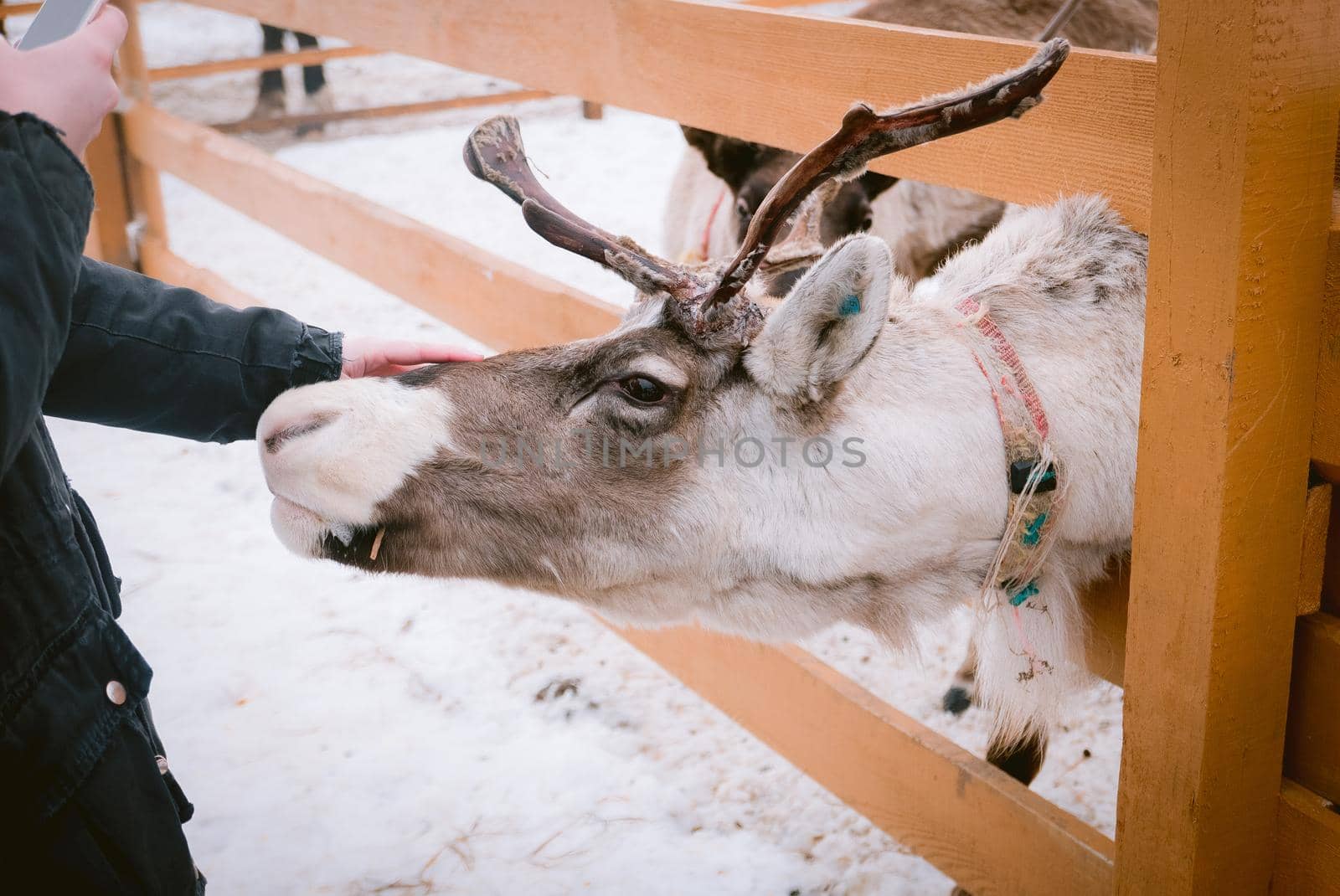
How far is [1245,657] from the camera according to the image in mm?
1422

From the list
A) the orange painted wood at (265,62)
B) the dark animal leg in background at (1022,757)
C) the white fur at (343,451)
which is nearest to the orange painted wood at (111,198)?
the orange painted wood at (265,62)

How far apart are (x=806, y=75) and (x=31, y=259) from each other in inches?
56.9

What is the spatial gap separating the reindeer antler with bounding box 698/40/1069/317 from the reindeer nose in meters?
0.65

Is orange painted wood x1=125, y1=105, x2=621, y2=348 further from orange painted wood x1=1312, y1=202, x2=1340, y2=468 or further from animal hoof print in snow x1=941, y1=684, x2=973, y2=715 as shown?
orange painted wood x1=1312, y1=202, x2=1340, y2=468

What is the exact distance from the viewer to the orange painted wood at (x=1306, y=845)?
1457 mm

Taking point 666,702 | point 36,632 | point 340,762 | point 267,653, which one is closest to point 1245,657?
point 36,632

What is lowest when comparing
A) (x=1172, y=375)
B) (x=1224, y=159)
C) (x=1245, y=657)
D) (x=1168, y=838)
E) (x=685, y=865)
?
(x=685, y=865)

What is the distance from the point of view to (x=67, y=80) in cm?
120

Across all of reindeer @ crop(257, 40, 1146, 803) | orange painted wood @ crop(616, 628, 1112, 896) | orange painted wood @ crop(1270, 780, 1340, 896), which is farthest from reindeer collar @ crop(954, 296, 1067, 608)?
orange painted wood @ crop(616, 628, 1112, 896)

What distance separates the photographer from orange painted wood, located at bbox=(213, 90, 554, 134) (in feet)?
29.8

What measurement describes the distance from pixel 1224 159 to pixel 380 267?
3185 millimetres

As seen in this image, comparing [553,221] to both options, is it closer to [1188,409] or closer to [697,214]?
[1188,409]

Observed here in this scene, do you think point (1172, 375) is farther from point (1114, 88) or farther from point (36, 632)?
point (36, 632)

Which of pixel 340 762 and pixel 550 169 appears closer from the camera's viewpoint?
pixel 340 762
